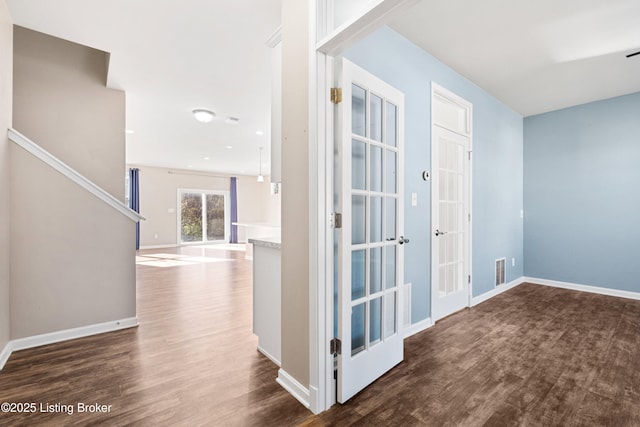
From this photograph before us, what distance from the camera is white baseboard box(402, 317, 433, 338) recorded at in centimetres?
263

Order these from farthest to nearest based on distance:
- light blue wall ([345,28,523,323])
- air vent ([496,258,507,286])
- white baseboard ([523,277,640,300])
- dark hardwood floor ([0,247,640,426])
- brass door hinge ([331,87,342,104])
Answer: air vent ([496,258,507,286])
white baseboard ([523,277,640,300])
light blue wall ([345,28,523,323])
brass door hinge ([331,87,342,104])
dark hardwood floor ([0,247,640,426])

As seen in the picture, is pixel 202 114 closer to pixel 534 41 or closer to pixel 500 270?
pixel 534 41

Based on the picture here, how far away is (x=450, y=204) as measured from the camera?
132 inches

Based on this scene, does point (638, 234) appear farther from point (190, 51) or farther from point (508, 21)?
point (190, 51)

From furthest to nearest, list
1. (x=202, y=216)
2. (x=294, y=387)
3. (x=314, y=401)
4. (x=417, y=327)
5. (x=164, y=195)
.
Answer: (x=202, y=216)
(x=164, y=195)
(x=417, y=327)
(x=294, y=387)
(x=314, y=401)

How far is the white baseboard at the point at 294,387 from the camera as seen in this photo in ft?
5.51

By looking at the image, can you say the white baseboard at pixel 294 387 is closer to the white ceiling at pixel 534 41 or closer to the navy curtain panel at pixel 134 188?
the white ceiling at pixel 534 41

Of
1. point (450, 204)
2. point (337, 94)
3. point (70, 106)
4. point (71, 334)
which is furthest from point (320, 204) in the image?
point (70, 106)

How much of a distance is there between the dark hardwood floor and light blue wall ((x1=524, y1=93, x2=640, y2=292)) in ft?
3.73

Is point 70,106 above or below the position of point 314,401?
above

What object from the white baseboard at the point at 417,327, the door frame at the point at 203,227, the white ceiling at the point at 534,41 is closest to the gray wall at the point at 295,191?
the white ceiling at the point at 534,41

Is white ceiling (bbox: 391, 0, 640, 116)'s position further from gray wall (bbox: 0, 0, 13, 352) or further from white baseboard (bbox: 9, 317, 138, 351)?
white baseboard (bbox: 9, 317, 138, 351)

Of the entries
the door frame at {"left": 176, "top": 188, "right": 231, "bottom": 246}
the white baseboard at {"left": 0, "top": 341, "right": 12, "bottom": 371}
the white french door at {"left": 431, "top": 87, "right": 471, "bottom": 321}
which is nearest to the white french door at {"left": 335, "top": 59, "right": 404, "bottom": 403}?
the white french door at {"left": 431, "top": 87, "right": 471, "bottom": 321}

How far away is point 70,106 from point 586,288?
7.10 metres
